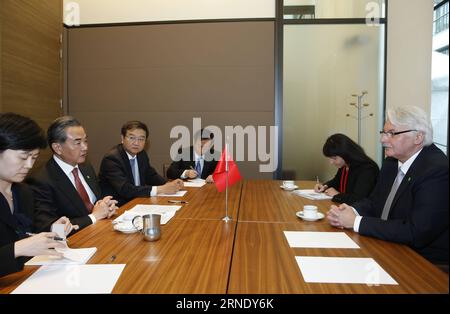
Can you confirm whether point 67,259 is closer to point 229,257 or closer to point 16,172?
point 16,172

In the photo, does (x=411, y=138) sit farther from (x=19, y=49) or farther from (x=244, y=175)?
(x=19, y=49)

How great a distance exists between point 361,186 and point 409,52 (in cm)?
299

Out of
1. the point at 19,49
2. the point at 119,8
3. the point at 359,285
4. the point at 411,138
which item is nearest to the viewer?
the point at 359,285

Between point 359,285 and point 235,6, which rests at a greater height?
point 235,6

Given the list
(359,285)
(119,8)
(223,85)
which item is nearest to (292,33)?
(223,85)

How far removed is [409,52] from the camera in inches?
189

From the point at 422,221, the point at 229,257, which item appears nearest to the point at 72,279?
the point at 229,257

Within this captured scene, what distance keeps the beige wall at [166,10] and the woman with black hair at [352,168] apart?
2.65 m

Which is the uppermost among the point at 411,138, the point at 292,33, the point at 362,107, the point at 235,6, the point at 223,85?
the point at 235,6

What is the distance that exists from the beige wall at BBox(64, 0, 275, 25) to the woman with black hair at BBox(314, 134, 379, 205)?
8.68 feet

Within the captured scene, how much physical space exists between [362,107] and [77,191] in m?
3.89

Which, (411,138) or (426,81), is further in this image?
(426,81)

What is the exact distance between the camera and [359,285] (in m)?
1.21

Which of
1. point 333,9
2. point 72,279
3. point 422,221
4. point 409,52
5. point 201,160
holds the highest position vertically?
point 333,9
